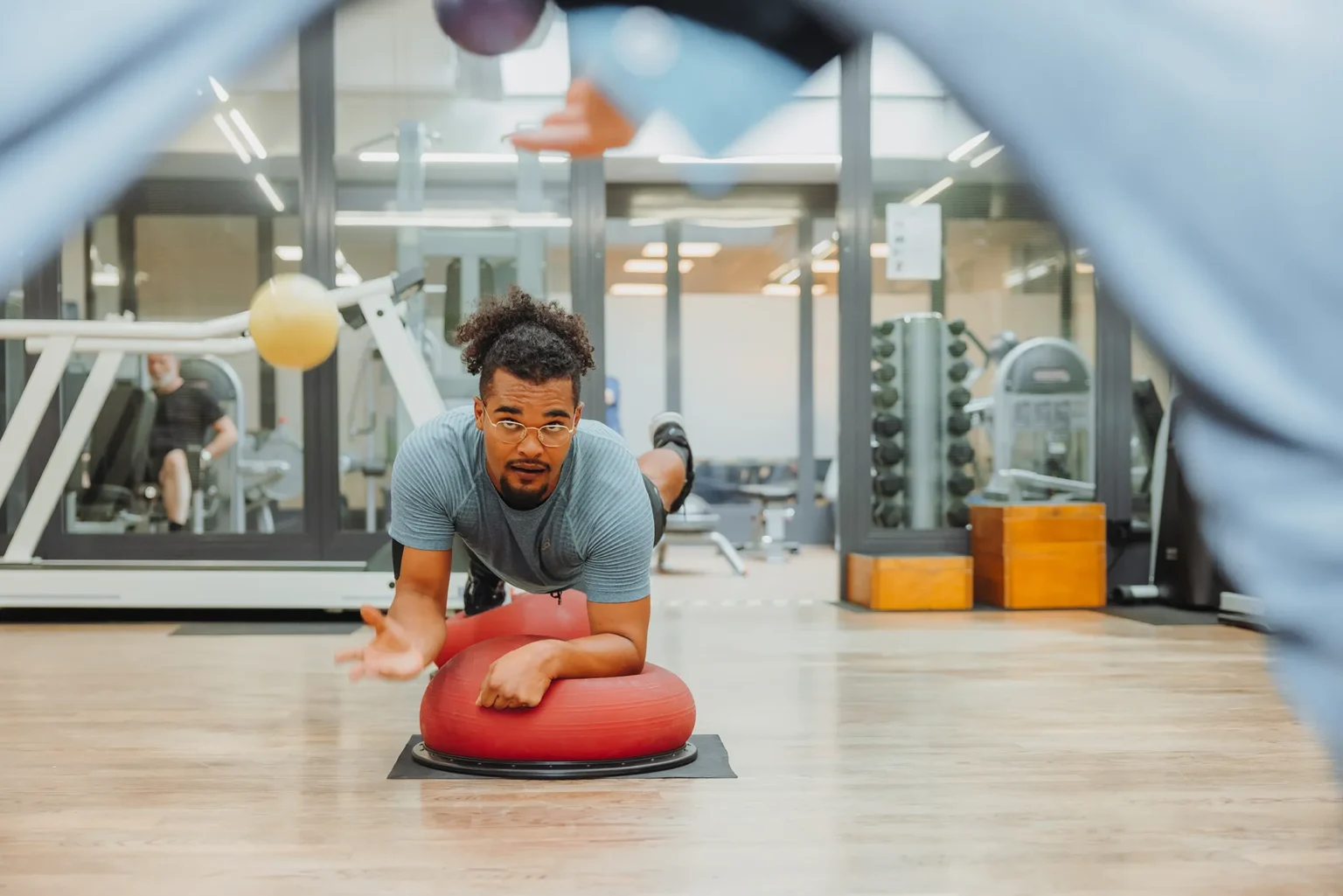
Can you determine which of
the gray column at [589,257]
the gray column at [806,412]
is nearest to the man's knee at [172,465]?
the gray column at [589,257]

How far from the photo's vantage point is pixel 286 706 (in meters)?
2.47

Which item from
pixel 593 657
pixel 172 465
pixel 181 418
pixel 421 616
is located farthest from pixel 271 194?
pixel 593 657

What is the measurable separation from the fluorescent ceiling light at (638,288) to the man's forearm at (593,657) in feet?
20.8

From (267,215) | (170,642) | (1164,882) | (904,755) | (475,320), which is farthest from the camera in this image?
(267,215)

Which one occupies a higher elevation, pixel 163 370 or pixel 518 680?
pixel 163 370

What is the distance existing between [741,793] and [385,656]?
609 millimetres

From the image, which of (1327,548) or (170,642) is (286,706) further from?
(1327,548)

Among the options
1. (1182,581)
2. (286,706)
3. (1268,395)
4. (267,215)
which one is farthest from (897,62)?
(267,215)

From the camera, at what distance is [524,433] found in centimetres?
175

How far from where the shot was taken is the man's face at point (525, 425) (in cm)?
175

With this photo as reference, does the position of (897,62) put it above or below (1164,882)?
above

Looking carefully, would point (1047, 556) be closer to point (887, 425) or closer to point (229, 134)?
point (887, 425)

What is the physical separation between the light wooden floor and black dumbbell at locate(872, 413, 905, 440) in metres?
1.66

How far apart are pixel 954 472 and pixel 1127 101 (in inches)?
174
